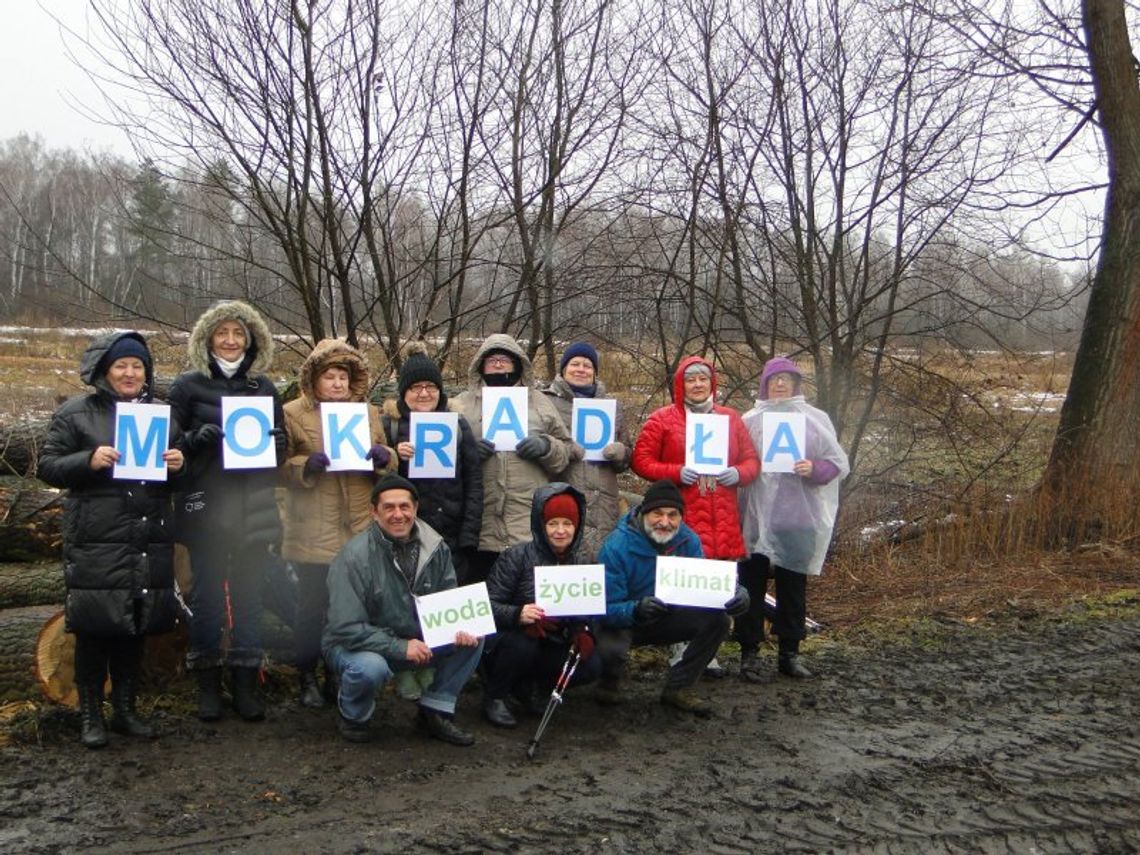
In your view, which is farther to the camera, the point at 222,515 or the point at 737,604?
the point at 737,604

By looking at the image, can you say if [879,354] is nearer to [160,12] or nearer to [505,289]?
[505,289]

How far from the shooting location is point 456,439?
537cm

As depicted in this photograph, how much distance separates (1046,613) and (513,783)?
4.91 meters

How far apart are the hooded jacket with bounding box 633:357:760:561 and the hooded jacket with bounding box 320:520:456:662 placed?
5.03 feet

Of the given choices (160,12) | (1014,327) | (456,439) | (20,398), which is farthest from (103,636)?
(20,398)

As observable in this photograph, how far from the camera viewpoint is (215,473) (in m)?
4.89

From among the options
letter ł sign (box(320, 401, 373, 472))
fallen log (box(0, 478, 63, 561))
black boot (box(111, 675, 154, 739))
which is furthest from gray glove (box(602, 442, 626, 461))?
fallen log (box(0, 478, 63, 561))

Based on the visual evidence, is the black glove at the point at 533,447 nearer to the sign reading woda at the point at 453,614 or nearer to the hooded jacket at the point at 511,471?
the hooded jacket at the point at 511,471

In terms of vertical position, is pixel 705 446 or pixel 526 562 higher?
pixel 705 446

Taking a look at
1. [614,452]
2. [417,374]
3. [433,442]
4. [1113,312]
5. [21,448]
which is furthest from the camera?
[1113,312]

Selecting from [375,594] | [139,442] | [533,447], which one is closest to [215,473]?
[139,442]

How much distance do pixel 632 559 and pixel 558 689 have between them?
79 cm

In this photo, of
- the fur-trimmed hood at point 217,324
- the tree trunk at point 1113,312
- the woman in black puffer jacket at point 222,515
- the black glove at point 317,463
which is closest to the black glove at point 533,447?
the black glove at point 317,463

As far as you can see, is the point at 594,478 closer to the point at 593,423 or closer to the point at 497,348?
the point at 593,423
